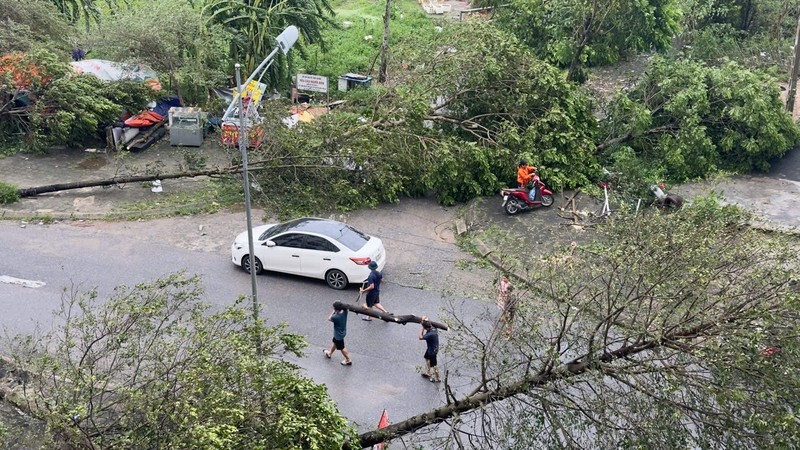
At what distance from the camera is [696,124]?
2103cm

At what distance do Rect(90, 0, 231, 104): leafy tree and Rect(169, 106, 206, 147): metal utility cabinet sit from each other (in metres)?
1.14

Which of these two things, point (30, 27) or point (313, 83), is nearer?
point (30, 27)

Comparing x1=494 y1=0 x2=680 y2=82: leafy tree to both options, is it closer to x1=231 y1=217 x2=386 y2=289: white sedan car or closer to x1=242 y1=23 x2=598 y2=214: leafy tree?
x1=242 y1=23 x2=598 y2=214: leafy tree

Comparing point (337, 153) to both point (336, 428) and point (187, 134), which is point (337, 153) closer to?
point (187, 134)

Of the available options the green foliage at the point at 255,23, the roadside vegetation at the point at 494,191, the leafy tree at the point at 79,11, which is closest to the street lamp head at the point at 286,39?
→ the roadside vegetation at the point at 494,191

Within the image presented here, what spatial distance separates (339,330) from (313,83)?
1343 centimetres

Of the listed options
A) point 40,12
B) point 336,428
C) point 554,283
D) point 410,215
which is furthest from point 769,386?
point 40,12

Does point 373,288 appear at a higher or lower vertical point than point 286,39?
lower

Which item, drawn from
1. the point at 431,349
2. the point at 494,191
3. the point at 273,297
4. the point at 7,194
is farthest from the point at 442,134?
the point at 7,194

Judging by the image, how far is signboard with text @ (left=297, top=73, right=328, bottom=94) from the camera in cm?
2523

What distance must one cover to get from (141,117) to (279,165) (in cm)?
702

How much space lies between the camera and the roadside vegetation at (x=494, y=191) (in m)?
9.08

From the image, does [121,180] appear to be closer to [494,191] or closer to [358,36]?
[494,191]

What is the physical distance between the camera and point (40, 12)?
82.7 feet
